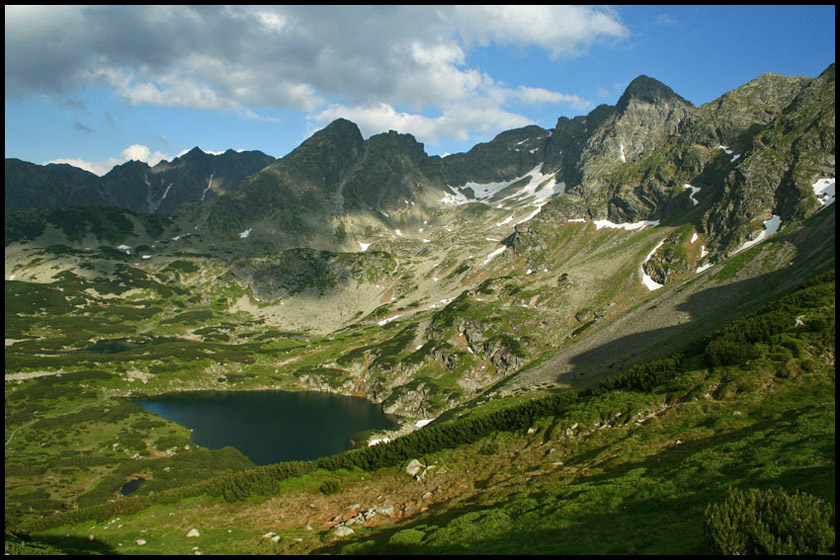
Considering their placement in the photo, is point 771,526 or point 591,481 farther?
point 591,481

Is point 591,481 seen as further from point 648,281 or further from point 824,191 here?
point 824,191

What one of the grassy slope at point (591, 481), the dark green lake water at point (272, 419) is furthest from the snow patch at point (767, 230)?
the dark green lake water at point (272, 419)

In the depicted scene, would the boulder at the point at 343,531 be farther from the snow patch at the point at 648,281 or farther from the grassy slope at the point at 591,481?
the snow patch at the point at 648,281

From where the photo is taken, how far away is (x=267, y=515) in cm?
3719

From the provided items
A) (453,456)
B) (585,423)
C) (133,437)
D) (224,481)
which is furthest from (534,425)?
(133,437)

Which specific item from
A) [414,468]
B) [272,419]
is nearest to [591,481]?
[414,468]

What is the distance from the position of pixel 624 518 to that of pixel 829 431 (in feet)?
43.5

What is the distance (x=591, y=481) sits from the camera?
29828mm

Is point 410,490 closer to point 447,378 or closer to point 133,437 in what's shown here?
point 133,437

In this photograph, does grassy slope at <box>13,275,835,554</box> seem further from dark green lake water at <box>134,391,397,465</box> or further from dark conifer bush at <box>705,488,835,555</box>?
dark green lake water at <box>134,391,397,465</box>

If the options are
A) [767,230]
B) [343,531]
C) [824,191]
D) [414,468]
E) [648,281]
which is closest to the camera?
[343,531]

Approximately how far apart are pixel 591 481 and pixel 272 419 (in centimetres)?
12766

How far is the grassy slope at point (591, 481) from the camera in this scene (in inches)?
879

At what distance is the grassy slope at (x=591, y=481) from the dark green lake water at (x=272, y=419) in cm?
7556
